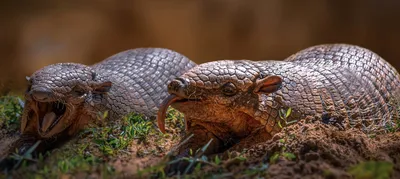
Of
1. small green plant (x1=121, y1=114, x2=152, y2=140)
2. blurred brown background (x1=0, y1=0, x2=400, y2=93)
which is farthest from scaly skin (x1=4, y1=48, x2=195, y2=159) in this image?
blurred brown background (x1=0, y1=0, x2=400, y2=93)

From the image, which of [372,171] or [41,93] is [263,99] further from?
[41,93]

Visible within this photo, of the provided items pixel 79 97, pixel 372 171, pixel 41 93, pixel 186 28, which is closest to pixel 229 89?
pixel 372 171

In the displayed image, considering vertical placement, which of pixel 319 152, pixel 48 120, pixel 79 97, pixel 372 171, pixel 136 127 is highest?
pixel 372 171

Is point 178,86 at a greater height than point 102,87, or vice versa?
point 178,86

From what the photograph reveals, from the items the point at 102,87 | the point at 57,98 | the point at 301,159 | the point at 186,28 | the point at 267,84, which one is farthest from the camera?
the point at 186,28

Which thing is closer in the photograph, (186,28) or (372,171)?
(372,171)

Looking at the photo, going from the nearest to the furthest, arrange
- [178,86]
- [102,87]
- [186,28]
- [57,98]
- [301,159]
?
[301,159] < [178,86] < [57,98] < [102,87] < [186,28]

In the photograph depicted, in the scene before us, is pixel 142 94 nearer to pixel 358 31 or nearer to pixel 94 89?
pixel 94 89
